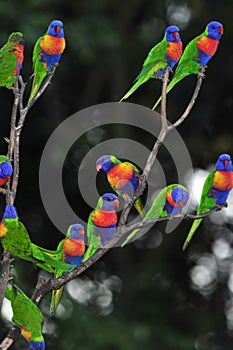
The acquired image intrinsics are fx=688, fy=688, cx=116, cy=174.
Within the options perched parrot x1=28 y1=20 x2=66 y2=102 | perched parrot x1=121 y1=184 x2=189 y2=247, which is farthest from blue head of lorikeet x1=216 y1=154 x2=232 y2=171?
perched parrot x1=28 y1=20 x2=66 y2=102

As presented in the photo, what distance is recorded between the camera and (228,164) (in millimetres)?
2105

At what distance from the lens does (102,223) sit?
2.05m

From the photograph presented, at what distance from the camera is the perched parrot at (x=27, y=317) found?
2.01 metres

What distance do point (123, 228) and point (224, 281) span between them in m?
3.91

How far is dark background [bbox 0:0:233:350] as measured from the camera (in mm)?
4754

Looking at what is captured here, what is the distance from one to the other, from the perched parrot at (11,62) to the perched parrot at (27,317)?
69 centimetres

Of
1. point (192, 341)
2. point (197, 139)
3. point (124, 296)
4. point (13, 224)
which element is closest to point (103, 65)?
point (197, 139)

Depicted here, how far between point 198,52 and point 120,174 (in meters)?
0.48

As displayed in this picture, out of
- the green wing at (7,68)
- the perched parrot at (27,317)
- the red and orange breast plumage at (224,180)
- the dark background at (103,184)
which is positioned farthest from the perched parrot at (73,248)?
the dark background at (103,184)

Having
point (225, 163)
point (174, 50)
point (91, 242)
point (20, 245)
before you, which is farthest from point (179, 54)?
point (20, 245)

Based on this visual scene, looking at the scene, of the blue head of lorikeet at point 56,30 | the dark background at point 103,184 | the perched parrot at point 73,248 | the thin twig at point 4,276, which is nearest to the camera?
the thin twig at point 4,276

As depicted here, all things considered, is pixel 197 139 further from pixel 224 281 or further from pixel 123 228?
pixel 123 228

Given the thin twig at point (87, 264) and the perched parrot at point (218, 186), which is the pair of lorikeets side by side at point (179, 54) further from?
the thin twig at point (87, 264)

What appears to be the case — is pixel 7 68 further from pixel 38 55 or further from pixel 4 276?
pixel 4 276
